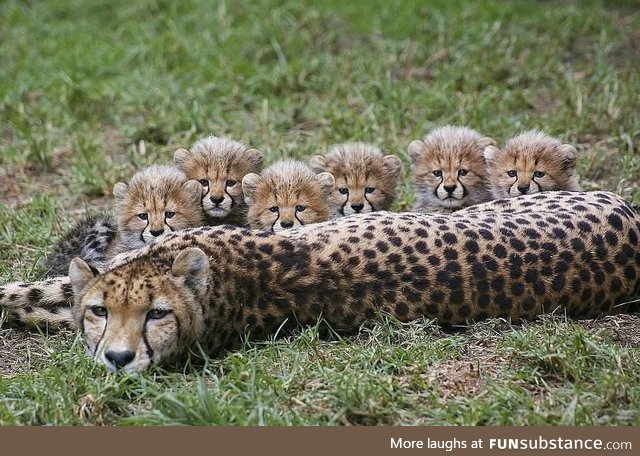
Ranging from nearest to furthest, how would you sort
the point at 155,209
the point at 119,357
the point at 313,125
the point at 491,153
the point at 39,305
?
1. the point at 119,357
2. the point at 39,305
3. the point at 155,209
4. the point at 491,153
5. the point at 313,125

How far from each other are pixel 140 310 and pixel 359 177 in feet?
6.36

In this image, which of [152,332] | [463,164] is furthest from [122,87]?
[152,332]

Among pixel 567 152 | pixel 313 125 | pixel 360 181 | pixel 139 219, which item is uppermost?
pixel 313 125

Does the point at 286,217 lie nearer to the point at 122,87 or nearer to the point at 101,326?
the point at 101,326

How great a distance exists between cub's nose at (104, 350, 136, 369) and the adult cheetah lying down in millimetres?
116

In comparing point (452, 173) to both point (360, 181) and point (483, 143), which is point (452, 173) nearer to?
point (483, 143)

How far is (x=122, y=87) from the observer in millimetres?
7914

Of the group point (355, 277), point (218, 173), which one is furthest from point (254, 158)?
point (355, 277)

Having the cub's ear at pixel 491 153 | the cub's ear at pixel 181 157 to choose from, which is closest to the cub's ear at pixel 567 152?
the cub's ear at pixel 491 153

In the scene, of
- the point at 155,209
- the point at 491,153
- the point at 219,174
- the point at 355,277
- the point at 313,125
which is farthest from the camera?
the point at 313,125

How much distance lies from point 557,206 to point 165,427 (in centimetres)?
215

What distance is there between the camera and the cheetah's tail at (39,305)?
479 centimetres

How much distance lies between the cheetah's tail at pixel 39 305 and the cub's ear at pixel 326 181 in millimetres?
1296

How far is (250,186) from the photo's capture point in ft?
17.9
